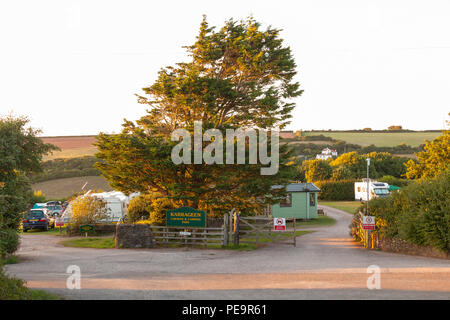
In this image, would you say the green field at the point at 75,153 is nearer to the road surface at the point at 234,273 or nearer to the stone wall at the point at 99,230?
the stone wall at the point at 99,230

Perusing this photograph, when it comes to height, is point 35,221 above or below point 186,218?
below

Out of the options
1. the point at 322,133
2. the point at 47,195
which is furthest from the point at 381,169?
the point at 47,195

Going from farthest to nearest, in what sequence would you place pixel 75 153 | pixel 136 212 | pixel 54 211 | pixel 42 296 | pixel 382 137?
pixel 382 137
pixel 75 153
pixel 54 211
pixel 136 212
pixel 42 296

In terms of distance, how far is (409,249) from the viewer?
65.1 ft

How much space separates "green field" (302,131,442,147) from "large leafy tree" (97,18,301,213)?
311 ft

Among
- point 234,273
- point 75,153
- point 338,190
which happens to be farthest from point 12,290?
point 75,153

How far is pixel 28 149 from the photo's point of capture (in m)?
19.6

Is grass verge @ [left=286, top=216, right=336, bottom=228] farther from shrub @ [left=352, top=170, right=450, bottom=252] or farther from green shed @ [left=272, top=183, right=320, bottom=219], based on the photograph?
shrub @ [left=352, top=170, right=450, bottom=252]

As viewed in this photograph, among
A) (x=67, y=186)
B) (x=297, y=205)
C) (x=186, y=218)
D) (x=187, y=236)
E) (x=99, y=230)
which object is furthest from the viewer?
(x=67, y=186)

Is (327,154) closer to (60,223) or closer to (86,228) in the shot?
(60,223)

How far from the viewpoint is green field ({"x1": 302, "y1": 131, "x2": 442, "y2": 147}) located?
11262 centimetres

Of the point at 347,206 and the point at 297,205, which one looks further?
the point at 347,206

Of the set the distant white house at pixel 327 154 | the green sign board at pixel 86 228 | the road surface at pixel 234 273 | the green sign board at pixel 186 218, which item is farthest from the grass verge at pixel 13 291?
the distant white house at pixel 327 154

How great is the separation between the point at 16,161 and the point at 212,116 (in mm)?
10927
